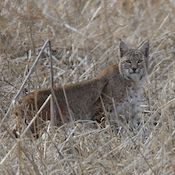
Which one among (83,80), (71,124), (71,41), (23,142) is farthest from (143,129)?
(71,41)

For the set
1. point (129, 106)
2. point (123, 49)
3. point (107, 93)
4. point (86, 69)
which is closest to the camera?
point (129, 106)

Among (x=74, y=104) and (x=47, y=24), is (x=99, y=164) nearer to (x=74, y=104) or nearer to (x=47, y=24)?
(x=74, y=104)

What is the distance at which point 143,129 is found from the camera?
5379 mm

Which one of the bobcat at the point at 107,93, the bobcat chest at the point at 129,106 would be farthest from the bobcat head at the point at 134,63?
the bobcat chest at the point at 129,106

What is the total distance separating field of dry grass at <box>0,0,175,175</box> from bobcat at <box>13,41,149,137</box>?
0.16m

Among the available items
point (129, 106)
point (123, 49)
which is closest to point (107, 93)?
point (129, 106)

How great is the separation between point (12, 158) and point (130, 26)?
3510 millimetres

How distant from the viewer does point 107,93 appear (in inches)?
252

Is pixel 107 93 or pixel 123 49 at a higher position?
pixel 123 49

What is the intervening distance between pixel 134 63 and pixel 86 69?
853 millimetres

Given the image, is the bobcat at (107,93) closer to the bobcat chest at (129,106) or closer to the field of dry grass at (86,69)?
the bobcat chest at (129,106)

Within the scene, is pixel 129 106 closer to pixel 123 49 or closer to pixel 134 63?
pixel 134 63

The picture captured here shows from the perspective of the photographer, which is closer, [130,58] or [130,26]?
[130,58]

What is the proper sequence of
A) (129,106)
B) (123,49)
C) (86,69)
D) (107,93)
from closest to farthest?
1. (129,106)
2. (107,93)
3. (123,49)
4. (86,69)
